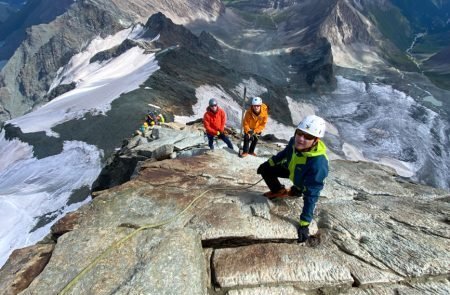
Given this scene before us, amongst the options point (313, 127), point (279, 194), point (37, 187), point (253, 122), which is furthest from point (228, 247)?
point (37, 187)

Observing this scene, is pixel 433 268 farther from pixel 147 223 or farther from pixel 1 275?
pixel 1 275

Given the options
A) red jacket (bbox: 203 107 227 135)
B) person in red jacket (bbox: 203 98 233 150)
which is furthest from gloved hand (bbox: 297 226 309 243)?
red jacket (bbox: 203 107 227 135)

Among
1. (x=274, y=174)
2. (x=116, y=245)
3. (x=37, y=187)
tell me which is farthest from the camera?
(x=37, y=187)

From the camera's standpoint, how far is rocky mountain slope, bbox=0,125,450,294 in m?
7.56

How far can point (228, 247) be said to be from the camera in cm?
871

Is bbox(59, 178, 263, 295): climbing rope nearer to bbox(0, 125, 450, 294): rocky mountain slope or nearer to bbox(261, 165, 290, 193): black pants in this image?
bbox(0, 125, 450, 294): rocky mountain slope

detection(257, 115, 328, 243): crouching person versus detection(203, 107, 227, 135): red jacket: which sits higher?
detection(257, 115, 328, 243): crouching person

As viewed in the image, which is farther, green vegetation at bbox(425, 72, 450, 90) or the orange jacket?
green vegetation at bbox(425, 72, 450, 90)

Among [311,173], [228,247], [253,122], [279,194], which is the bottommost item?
[228,247]

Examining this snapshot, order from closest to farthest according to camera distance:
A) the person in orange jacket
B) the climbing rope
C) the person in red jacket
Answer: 1. the climbing rope
2. the person in orange jacket
3. the person in red jacket

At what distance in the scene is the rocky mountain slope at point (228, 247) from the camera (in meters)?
7.56

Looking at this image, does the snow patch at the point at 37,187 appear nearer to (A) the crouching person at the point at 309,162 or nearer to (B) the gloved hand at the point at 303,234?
(B) the gloved hand at the point at 303,234

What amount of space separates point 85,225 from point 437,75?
218899 millimetres

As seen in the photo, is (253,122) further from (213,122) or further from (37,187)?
(37,187)
